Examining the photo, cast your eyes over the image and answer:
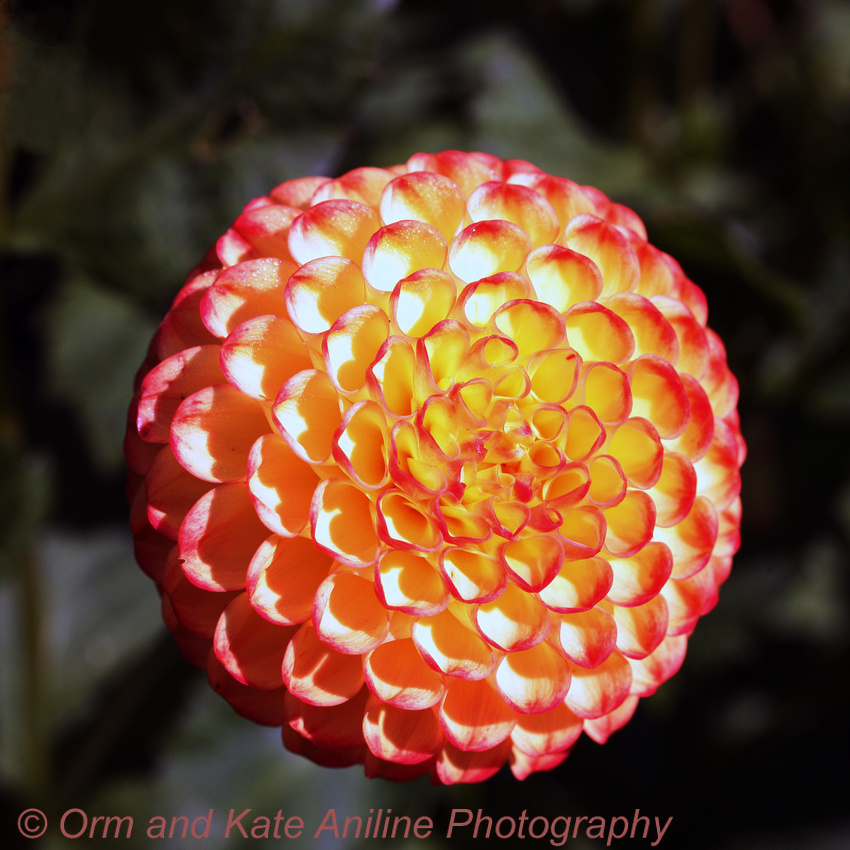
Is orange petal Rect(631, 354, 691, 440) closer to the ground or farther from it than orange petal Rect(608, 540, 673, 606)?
farther from it

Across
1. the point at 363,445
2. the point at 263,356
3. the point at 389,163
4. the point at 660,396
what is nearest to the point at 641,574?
the point at 660,396

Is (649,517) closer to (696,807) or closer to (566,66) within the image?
(696,807)

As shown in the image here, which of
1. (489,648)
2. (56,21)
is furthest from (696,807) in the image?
(56,21)

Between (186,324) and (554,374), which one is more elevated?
(554,374)

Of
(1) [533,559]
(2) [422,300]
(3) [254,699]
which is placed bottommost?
(3) [254,699]

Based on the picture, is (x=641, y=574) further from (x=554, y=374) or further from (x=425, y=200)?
(x=425, y=200)

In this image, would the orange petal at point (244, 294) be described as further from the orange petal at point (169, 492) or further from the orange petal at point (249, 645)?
the orange petal at point (249, 645)

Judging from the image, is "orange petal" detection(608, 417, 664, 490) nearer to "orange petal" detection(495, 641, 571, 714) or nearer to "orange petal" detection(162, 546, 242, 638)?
"orange petal" detection(495, 641, 571, 714)

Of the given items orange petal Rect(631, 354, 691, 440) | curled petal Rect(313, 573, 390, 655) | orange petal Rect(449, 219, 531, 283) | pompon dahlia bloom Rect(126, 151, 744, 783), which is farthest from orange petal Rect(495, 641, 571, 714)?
orange petal Rect(449, 219, 531, 283)
